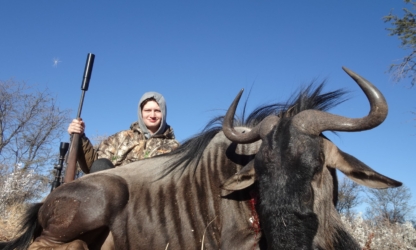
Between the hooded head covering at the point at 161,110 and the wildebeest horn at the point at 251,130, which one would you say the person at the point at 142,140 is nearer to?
the hooded head covering at the point at 161,110

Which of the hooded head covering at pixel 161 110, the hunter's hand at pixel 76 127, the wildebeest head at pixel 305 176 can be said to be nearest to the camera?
the wildebeest head at pixel 305 176

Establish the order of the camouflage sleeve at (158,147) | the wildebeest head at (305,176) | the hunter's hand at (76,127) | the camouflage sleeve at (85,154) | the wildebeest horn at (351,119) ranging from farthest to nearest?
the camouflage sleeve at (158,147) → the camouflage sleeve at (85,154) → the hunter's hand at (76,127) → the wildebeest horn at (351,119) → the wildebeest head at (305,176)

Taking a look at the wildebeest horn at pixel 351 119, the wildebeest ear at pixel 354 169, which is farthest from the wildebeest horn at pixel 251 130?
the wildebeest ear at pixel 354 169

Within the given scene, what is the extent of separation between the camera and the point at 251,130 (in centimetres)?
400

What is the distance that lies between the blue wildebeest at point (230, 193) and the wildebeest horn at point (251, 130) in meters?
0.01

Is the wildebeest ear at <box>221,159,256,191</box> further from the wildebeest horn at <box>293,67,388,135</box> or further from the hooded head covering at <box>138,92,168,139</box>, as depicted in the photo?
the hooded head covering at <box>138,92,168,139</box>

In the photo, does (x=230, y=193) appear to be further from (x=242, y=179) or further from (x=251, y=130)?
(x=251, y=130)

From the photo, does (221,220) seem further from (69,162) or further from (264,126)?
(69,162)

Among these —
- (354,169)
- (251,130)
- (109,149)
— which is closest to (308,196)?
(354,169)

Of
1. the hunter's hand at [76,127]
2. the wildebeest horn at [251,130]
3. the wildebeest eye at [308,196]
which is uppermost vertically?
the wildebeest horn at [251,130]

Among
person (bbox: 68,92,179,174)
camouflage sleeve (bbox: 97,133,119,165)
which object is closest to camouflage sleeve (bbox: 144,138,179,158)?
person (bbox: 68,92,179,174)

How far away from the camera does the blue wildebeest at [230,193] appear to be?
3244mm

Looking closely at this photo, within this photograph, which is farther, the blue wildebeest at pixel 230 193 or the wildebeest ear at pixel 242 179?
the wildebeest ear at pixel 242 179

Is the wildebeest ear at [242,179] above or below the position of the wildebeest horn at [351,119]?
below
